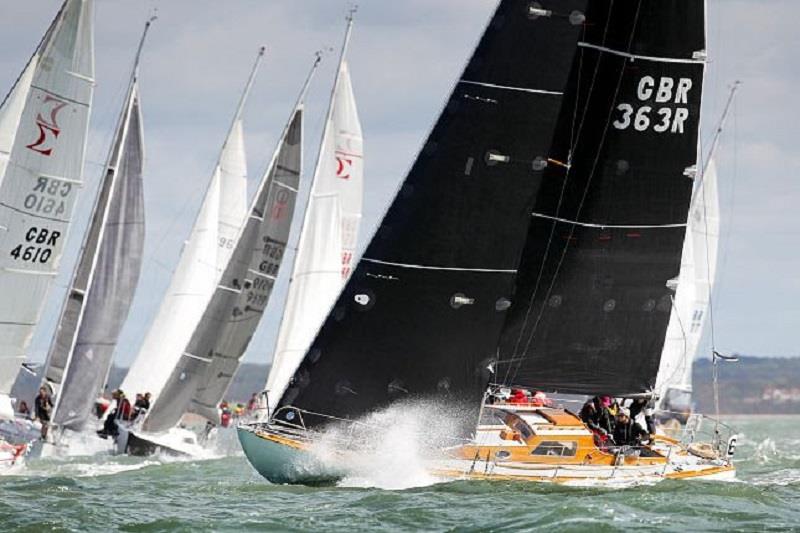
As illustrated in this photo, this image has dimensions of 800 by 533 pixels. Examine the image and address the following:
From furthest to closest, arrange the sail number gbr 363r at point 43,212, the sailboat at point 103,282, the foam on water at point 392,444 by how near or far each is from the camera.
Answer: the sailboat at point 103,282, the sail number gbr 363r at point 43,212, the foam on water at point 392,444

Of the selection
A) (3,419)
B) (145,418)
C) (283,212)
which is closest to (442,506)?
(3,419)

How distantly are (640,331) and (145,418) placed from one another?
1532 cm

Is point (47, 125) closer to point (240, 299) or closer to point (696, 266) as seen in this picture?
point (240, 299)

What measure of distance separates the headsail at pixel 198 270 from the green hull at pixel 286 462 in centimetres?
1893

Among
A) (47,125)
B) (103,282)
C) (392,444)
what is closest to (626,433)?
(392,444)

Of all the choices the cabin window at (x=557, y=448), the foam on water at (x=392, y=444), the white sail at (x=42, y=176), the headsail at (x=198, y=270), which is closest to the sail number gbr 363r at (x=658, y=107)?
the cabin window at (x=557, y=448)

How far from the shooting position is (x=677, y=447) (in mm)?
25938

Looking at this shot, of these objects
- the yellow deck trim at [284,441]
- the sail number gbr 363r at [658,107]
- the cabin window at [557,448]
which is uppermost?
the sail number gbr 363r at [658,107]

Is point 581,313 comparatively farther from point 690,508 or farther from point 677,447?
point 690,508

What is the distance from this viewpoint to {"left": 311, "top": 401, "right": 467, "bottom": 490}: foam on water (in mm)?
22562

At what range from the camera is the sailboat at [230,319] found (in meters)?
36.6

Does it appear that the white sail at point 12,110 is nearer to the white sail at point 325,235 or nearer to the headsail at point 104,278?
the headsail at point 104,278

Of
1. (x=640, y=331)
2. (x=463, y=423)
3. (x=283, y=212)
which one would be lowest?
(x=463, y=423)

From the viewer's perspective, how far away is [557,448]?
23.8m
